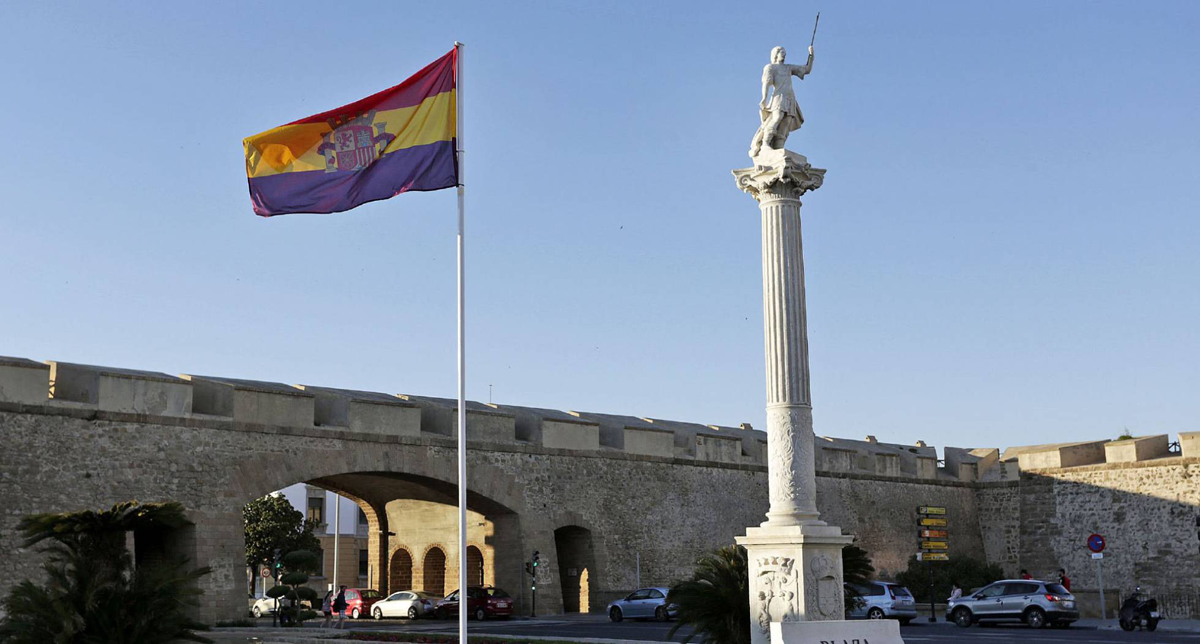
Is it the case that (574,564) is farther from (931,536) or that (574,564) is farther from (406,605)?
(931,536)

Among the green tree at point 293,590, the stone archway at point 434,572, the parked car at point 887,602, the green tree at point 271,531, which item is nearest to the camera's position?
the parked car at point 887,602

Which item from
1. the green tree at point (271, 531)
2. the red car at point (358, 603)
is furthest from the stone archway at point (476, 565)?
the green tree at point (271, 531)

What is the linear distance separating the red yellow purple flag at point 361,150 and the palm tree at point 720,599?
5951mm

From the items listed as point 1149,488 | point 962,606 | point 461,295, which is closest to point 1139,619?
point 962,606

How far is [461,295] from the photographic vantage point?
14477 millimetres

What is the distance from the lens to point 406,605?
3491 cm

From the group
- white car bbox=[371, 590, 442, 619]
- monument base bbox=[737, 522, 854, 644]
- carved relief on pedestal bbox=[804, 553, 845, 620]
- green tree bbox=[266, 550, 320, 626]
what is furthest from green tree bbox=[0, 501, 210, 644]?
white car bbox=[371, 590, 442, 619]

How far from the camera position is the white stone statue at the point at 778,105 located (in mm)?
16234

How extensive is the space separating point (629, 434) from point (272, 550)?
24343 millimetres

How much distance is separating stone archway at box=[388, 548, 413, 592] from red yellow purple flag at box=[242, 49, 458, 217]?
2737cm

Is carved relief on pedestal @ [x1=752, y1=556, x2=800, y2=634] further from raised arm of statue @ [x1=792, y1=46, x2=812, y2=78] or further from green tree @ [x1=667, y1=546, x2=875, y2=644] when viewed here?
raised arm of statue @ [x1=792, y1=46, x2=812, y2=78]

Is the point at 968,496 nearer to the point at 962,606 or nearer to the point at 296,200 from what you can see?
the point at 962,606

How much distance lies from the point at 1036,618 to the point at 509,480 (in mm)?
13775

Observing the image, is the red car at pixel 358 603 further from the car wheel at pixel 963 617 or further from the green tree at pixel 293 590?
the car wheel at pixel 963 617
